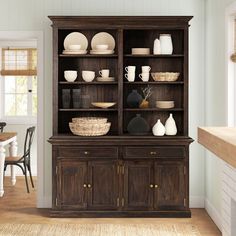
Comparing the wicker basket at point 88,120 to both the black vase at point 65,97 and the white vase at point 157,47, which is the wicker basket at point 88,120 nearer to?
the black vase at point 65,97

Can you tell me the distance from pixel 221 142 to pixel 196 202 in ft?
15.1

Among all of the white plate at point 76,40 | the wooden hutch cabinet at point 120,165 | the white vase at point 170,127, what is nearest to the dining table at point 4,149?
the wooden hutch cabinet at point 120,165

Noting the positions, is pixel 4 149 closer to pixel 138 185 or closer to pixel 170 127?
pixel 138 185

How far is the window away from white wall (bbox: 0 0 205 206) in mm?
2336

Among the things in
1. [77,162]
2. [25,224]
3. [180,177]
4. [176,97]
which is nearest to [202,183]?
[180,177]

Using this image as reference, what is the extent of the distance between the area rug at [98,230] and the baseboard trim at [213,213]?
0.77 ft

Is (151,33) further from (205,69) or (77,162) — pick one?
(77,162)

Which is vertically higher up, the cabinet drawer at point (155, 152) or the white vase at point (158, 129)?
the white vase at point (158, 129)

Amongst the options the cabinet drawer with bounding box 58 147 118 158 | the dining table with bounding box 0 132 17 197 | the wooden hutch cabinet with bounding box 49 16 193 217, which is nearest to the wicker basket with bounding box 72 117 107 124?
the wooden hutch cabinet with bounding box 49 16 193 217

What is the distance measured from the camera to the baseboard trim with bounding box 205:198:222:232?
5.01 metres

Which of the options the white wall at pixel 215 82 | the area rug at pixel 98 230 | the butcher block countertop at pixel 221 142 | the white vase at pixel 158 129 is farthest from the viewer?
the white vase at pixel 158 129

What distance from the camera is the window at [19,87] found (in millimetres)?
8234

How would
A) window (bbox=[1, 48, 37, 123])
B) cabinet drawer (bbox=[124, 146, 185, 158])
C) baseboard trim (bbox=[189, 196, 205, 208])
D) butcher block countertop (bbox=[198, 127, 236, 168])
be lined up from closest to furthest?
butcher block countertop (bbox=[198, 127, 236, 168]), cabinet drawer (bbox=[124, 146, 185, 158]), baseboard trim (bbox=[189, 196, 205, 208]), window (bbox=[1, 48, 37, 123])

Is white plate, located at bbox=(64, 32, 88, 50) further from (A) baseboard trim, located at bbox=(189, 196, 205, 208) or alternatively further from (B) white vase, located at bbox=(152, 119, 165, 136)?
(A) baseboard trim, located at bbox=(189, 196, 205, 208)
